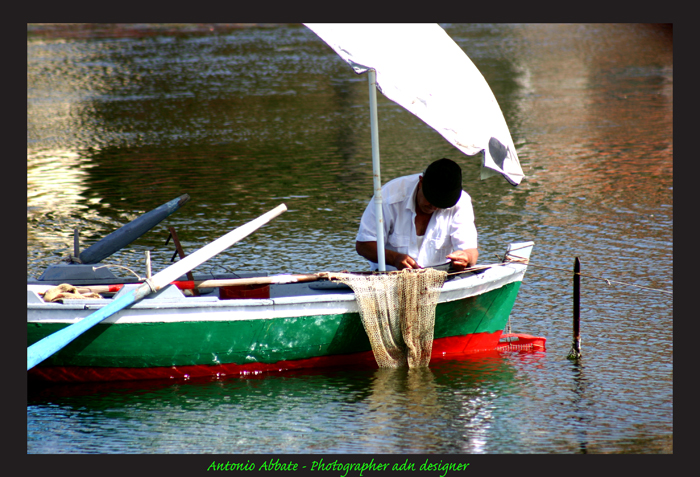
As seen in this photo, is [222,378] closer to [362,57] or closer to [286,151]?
[362,57]

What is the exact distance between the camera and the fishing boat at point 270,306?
20.5 feet

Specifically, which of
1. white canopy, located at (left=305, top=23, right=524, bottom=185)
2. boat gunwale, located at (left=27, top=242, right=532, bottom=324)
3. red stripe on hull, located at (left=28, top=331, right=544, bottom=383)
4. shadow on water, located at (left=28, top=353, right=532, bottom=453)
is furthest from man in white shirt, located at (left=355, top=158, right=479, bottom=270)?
shadow on water, located at (left=28, top=353, right=532, bottom=453)

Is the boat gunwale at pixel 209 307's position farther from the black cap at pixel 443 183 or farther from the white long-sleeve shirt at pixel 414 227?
the black cap at pixel 443 183

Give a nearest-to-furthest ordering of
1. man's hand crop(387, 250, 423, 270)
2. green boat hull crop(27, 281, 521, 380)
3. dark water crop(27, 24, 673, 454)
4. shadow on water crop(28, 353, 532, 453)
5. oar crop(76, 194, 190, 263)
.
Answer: shadow on water crop(28, 353, 532, 453)
dark water crop(27, 24, 673, 454)
green boat hull crop(27, 281, 521, 380)
man's hand crop(387, 250, 423, 270)
oar crop(76, 194, 190, 263)

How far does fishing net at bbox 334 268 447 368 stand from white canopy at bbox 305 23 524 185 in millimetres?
1007

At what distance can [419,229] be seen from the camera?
707cm

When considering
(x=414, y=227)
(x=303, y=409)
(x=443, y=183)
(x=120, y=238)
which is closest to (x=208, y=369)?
(x=303, y=409)

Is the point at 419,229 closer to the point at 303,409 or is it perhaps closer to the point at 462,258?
the point at 462,258

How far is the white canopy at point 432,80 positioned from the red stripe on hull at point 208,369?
1587 mm

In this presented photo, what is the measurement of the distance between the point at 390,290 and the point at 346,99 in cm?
1628

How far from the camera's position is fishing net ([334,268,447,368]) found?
6625 millimetres

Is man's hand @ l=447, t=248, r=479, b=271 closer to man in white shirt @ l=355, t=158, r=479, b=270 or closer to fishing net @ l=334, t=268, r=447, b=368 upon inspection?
man in white shirt @ l=355, t=158, r=479, b=270

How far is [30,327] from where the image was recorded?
639 centimetres

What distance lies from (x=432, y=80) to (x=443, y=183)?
827mm
